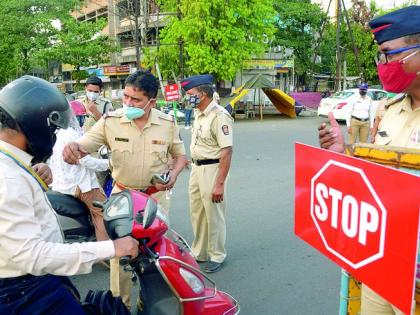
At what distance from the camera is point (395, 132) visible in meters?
1.91

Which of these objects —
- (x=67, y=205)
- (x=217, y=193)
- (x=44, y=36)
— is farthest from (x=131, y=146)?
(x=44, y=36)

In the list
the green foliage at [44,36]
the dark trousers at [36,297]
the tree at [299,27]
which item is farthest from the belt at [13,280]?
the tree at [299,27]

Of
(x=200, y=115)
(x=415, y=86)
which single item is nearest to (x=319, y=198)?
(x=415, y=86)

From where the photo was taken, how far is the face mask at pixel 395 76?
5.87 ft

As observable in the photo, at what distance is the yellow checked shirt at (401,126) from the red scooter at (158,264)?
3.70 feet

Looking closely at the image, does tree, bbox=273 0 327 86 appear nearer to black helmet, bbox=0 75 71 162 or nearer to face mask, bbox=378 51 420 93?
face mask, bbox=378 51 420 93

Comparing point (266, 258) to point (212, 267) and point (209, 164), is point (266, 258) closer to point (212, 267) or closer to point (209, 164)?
point (212, 267)

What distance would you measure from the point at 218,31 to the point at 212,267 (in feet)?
56.5

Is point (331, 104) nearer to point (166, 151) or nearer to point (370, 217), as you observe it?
point (166, 151)

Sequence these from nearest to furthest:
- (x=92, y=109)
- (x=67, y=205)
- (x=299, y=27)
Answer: (x=67, y=205)
(x=92, y=109)
(x=299, y=27)

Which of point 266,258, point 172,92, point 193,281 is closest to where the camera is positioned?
point 193,281

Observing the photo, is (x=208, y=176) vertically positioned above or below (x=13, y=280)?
below

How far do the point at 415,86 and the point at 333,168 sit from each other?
2.04ft

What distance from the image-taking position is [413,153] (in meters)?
1.50
